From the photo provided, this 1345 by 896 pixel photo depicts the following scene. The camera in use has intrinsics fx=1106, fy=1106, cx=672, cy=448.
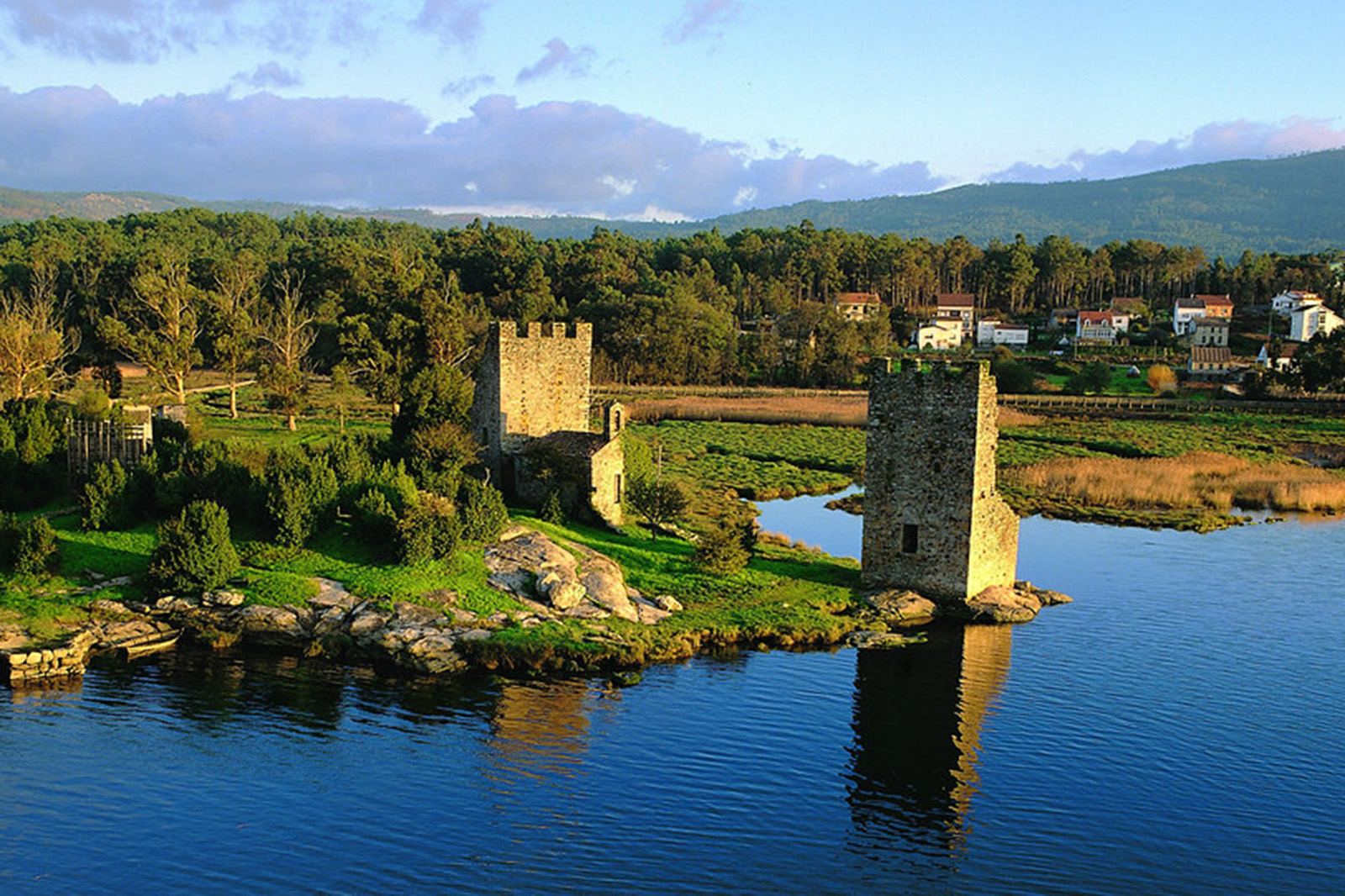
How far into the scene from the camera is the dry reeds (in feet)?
179

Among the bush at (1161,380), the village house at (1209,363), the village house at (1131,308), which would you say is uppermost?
the village house at (1131,308)

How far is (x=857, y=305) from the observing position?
140625 millimetres

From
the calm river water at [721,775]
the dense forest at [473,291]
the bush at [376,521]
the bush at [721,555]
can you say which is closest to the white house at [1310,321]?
the dense forest at [473,291]

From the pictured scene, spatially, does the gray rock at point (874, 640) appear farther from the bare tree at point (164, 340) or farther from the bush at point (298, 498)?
the bare tree at point (164, 340)

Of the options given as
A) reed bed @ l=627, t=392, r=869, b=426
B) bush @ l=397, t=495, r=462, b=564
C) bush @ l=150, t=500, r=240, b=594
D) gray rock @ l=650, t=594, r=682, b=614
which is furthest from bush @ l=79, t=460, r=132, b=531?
reed bed @ l=627, t=392, r=869, b=426

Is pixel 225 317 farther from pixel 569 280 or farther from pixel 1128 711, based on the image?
pixel 569 280

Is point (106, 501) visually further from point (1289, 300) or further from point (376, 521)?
point (1289, 300)

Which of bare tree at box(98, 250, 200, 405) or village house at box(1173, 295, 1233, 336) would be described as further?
village house at box(1173, 295, 1233, 336)

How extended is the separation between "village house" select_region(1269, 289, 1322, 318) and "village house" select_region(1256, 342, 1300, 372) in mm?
16002

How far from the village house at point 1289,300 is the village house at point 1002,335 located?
3176cm

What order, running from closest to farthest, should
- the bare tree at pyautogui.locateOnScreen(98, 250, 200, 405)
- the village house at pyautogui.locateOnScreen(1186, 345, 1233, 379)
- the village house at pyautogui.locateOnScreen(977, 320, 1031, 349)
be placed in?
the bare tree at pyautogui.locateOnScreen(98, 250, 200, 405) < the village house at pyautogui.locateOnScreen(1186, 345, 1233, 379) < the village house at pyautogui.locateOnScreen(977, 320, 1031, 349)

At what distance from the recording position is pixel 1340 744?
2467 cm

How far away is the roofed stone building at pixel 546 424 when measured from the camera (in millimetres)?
38812

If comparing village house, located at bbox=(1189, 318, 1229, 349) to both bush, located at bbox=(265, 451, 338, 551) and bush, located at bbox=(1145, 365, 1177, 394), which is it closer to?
bush, located at bbox=(1145, 365, 1177, 394)
